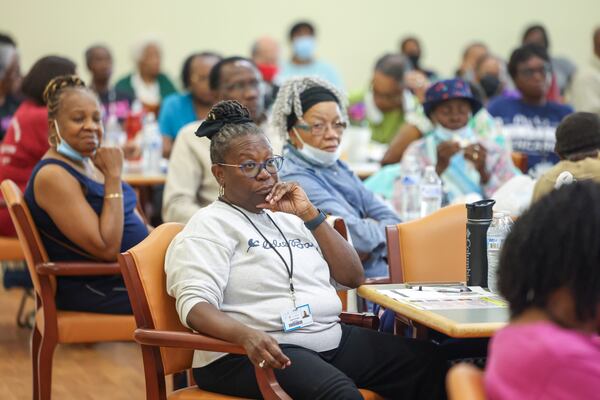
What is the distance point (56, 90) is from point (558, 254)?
265cm

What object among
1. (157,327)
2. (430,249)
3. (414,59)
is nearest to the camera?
(157,327)

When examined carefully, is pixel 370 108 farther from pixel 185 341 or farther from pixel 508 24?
pixel 185 341

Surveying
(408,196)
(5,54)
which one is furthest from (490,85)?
(5,54)

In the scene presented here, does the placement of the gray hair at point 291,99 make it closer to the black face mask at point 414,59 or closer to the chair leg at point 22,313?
the chair leg at point 22,313

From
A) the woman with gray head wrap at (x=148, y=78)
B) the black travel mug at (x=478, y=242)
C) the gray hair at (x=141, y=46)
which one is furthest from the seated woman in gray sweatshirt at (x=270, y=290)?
the gray hair at (x=141, y=46)

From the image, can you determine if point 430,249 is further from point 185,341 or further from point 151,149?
point 151,149

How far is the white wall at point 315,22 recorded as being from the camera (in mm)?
9586

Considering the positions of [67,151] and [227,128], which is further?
[67,151]

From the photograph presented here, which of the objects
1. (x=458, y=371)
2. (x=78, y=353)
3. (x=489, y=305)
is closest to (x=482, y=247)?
(x=489, y=305)

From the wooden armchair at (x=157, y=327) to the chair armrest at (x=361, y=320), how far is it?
33 cm

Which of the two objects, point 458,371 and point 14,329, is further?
point 14,329

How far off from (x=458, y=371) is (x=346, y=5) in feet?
30.5

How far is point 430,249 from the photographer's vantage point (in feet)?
10.3

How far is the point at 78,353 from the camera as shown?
4777 millimetres
